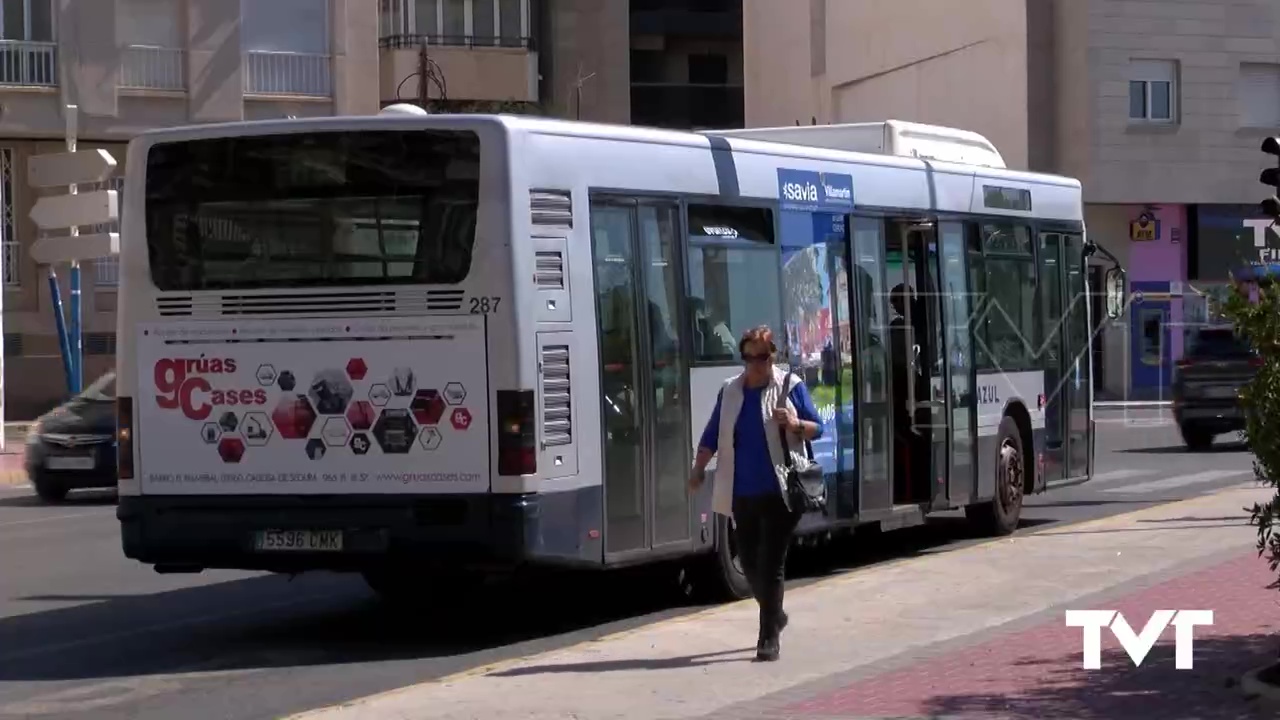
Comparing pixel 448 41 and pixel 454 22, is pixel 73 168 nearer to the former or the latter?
pixel 448 41

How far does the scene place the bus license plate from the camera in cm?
1188

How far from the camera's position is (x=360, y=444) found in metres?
11.8

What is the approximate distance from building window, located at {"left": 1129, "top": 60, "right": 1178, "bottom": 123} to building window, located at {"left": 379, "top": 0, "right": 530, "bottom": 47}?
48.3ft

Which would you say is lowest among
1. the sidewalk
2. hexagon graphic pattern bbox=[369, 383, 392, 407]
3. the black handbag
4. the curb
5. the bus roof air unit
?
the sidewalk

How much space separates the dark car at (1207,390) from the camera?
30.2 metres

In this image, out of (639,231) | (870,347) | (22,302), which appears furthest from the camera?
(22,302)

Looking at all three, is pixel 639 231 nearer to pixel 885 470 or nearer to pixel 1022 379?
pixel 885 470

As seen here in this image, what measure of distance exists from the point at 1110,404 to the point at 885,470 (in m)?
31.4

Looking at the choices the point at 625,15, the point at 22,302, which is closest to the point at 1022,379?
the point at 22,302

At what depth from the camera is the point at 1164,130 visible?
161 feet

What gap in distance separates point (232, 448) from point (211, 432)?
0.55 ft

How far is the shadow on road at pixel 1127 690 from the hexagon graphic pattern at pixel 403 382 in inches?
144

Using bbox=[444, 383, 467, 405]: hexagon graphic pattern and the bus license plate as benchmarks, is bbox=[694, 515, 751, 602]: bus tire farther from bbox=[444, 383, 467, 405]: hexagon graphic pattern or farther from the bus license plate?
the bus license plate

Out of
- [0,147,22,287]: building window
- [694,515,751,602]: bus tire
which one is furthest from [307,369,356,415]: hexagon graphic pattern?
[0,147,22,287]: building window
